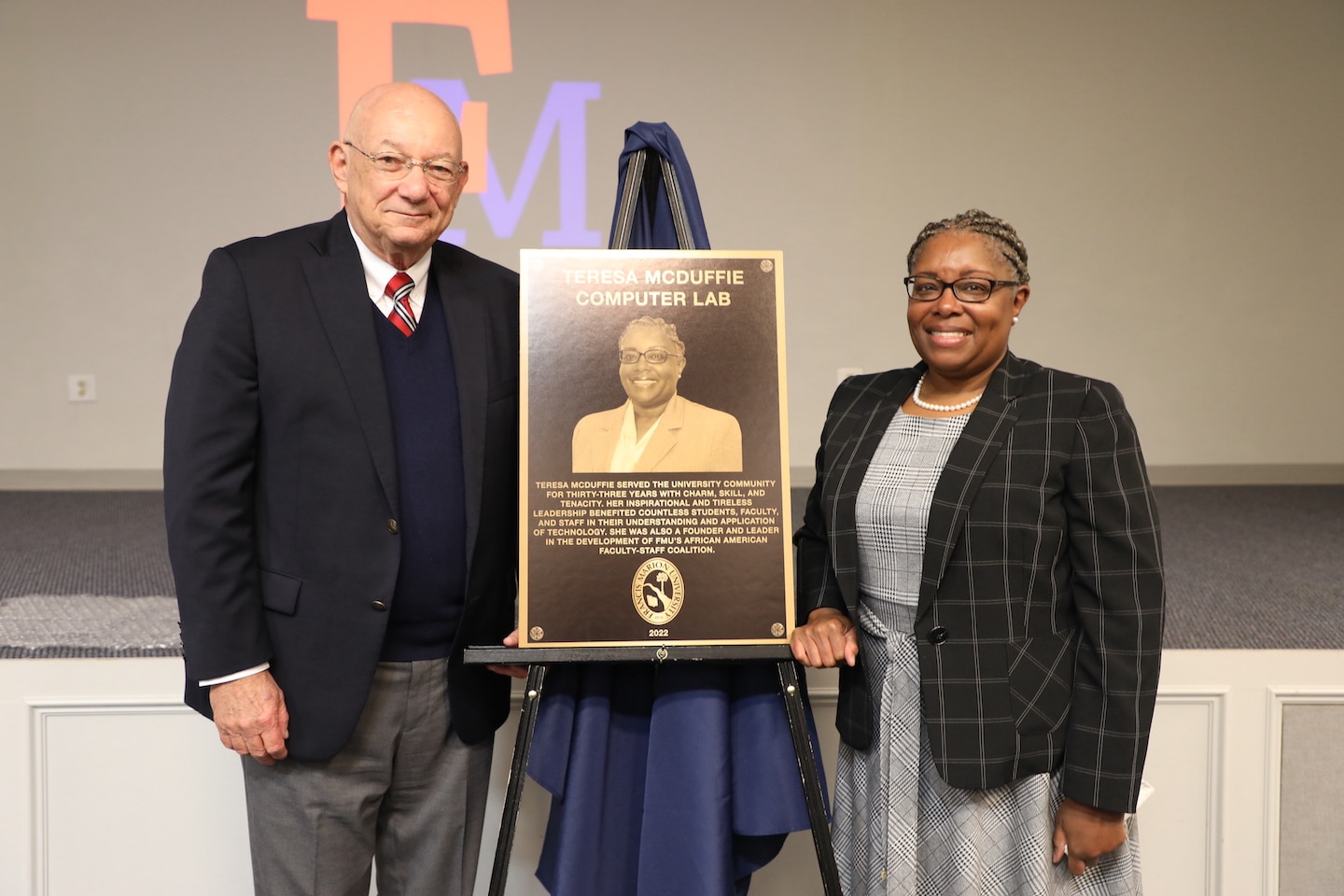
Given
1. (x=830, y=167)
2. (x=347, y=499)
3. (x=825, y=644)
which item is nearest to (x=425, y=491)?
(x=347, y=499)

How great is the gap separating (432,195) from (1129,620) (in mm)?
1105

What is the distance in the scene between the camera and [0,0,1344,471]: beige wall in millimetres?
4430

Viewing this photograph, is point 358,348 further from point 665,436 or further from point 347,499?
point 665,436

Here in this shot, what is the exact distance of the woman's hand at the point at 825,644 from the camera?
4.75ft

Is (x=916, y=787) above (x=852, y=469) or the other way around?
the other way around

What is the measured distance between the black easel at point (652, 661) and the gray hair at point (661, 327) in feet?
1.42

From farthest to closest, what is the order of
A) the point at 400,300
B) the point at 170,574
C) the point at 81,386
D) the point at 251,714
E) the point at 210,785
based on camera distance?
the point at 81,386, the point at 170,574, the point at 210,785, the point at 400,300, the point at 251,714

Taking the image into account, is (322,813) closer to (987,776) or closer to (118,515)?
(987,776)

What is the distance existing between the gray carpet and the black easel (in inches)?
36.9

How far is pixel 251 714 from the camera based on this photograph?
1343mm

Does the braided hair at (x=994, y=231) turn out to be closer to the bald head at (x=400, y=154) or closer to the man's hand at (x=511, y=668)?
the bald head at (x=400, y=154)

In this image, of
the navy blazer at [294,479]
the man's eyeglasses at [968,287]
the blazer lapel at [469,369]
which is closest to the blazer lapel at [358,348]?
the navy blazer at [294,479]

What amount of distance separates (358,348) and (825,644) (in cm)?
79

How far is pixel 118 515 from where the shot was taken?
3717 millimetres
